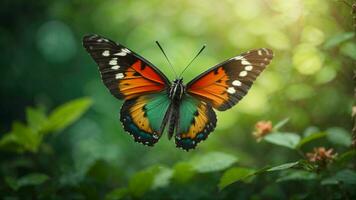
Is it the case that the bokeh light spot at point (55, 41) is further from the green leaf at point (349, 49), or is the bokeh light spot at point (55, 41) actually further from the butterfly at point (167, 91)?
the green leaf at point (349, 49)

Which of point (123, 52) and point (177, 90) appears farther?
point (177, 90)

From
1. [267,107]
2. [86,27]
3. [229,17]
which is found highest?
[86,27]

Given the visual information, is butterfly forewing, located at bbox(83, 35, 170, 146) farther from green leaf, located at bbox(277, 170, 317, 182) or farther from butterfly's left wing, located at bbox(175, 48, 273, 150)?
green leaf, located at bbox(277, 170, 317, 182)

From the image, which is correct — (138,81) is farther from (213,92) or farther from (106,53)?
(213,92)

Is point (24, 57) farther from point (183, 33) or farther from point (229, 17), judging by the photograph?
point (229, 17)

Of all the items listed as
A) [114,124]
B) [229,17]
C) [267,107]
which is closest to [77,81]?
[114,124]

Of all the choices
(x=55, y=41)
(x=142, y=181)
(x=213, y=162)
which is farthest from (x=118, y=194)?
(x=55, y=41)
